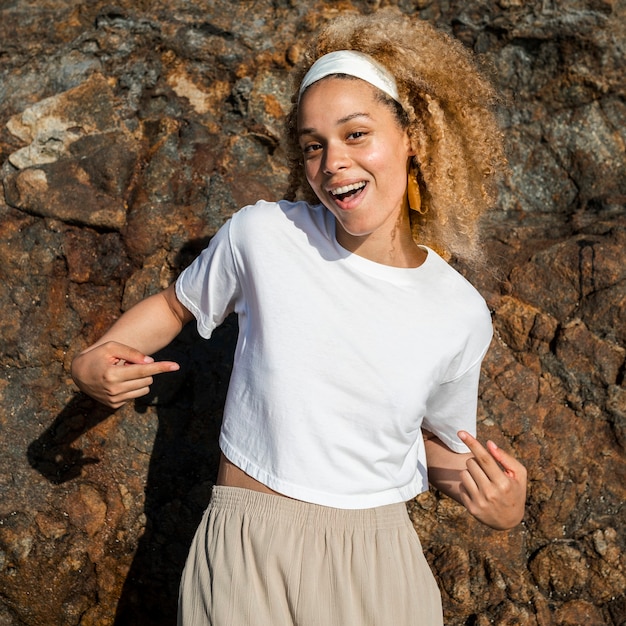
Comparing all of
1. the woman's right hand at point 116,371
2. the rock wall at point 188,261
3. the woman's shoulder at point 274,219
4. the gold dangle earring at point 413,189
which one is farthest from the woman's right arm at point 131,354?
the gold dangle earring at point 413,189

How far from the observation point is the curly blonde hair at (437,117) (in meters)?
1.83

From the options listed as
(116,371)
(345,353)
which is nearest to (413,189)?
(345,353)

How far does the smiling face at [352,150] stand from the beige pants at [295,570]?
691 mm

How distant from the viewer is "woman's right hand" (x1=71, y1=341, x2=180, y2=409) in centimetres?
172

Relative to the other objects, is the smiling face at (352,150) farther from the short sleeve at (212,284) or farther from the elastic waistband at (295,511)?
the elastic waistband at (295,511)

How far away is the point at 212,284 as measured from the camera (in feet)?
6.15

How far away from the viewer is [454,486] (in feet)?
6.27

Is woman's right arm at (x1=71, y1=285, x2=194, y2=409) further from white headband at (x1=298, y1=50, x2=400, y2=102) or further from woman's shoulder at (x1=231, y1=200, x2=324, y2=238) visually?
white headband at (x1=298, y1=50, x2=400, y2=102)

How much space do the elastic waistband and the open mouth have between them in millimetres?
720

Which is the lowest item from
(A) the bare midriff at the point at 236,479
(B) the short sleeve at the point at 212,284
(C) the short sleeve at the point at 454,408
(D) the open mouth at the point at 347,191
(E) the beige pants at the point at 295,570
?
(E) the beige pants at the point at 295,570

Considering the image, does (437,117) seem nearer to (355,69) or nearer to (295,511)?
(355,69)

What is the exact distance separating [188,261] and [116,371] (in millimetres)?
719

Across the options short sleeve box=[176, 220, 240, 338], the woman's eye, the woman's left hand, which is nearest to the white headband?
the woman's eye

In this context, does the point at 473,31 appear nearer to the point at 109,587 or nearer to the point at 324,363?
the point at 324,363
